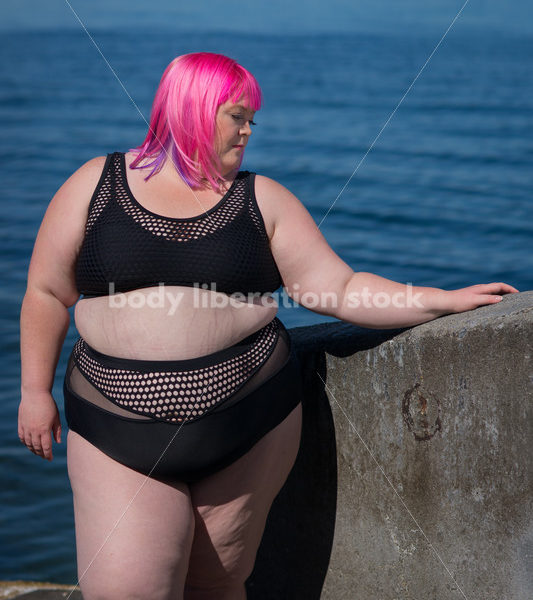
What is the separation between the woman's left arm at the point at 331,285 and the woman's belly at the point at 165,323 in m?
0.19

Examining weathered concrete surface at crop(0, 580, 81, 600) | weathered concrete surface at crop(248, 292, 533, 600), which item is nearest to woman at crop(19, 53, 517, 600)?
weathered concrete surface at crop(248, 292, 533, 600)

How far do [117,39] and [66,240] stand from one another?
30.2m

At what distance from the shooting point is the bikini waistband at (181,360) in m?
2.00

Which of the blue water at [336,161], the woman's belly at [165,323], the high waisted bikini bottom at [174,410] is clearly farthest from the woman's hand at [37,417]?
the blue water at [336,161]

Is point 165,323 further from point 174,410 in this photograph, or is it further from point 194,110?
point 194,110

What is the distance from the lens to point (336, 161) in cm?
1212

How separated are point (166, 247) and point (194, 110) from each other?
14.5 inches

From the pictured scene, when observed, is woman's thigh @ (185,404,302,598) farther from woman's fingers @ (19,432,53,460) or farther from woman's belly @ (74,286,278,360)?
woman's fingers @ (19,432,53,460)

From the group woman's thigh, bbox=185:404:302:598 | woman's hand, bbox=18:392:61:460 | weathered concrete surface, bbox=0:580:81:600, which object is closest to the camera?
woman's thigh, bbox=185:404:302:598

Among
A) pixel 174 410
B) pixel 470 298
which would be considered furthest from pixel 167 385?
pixel 470 298

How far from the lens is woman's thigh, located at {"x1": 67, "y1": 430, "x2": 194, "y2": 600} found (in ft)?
6.34

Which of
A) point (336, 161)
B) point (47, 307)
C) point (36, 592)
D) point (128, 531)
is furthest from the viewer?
point (336, 161)

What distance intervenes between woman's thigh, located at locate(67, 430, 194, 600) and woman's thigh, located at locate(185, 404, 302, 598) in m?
0.07

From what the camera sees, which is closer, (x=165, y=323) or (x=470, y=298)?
(x=165, y=323)
